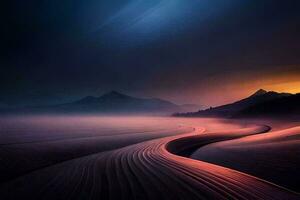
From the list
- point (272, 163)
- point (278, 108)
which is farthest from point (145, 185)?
point (278, 108)

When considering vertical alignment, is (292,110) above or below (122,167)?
above

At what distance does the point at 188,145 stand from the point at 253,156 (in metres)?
7.69

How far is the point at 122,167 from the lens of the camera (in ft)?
30.2

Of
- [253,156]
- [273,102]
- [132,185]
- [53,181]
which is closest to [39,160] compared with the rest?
[53,181]

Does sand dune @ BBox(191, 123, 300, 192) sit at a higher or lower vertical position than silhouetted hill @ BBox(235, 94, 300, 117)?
lower

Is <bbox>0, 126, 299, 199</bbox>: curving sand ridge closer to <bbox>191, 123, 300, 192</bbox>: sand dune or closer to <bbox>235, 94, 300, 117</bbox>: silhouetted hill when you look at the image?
<bbox>191, 123, 300, 192</bbox>: sand dune

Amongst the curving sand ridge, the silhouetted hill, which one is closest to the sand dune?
the curving sand ridge

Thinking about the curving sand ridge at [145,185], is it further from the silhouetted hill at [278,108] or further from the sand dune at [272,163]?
the silhouetted hill at [278,108]

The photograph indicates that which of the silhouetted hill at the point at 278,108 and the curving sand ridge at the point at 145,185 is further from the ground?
the silhouetted hill at the point at 278,108

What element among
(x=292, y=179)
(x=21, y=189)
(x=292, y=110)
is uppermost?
(x=292, y=110)

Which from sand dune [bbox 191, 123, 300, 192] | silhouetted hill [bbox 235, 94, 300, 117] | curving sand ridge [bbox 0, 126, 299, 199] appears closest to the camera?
curving sand ridge [bbox 0, 126, 299, 199]

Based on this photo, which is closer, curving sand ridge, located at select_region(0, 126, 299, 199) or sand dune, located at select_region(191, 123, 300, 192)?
curving sand ridge, located at select_region(0, 126, 299, 199)

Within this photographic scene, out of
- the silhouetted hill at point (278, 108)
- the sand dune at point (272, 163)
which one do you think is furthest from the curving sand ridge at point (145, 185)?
the silhouetted hill at point (278, 108)

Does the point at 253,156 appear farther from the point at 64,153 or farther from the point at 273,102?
the point at 273,102
